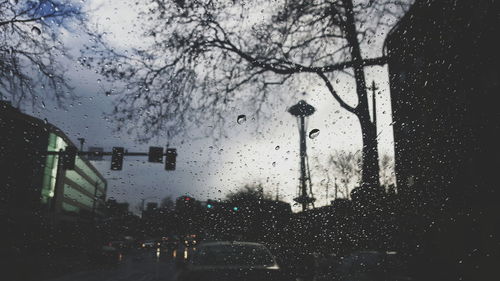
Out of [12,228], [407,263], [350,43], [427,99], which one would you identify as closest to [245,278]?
[407,263]

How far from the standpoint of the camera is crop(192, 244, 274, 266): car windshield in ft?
14.4

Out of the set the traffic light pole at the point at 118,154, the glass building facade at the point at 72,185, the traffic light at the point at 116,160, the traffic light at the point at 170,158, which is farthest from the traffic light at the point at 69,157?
the traffic light at the point at 170,158

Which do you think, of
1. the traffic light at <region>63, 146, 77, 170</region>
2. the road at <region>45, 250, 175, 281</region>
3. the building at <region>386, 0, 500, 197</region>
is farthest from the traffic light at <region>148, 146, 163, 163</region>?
the building at <region>386, 0, 500, 197</region>

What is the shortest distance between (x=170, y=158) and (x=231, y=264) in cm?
575

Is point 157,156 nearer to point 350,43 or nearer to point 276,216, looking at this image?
point 276,216

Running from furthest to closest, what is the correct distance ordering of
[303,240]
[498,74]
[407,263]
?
[498,74]
[303,240]
[407,263]

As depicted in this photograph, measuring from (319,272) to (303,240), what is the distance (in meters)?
2.34

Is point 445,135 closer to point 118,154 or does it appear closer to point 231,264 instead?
point 231,264

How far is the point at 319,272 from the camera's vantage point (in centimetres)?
1072

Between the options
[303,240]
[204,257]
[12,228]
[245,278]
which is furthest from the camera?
[12,228]

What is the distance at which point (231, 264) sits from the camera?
431 centimetres

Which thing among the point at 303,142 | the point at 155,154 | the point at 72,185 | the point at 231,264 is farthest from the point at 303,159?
the point at 72,185

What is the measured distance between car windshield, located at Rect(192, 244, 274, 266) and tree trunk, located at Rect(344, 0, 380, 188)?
3440mm

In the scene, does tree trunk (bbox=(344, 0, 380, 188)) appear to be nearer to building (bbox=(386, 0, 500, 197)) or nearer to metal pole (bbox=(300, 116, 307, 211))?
building (bbox=(386, 0, 500, 197))
